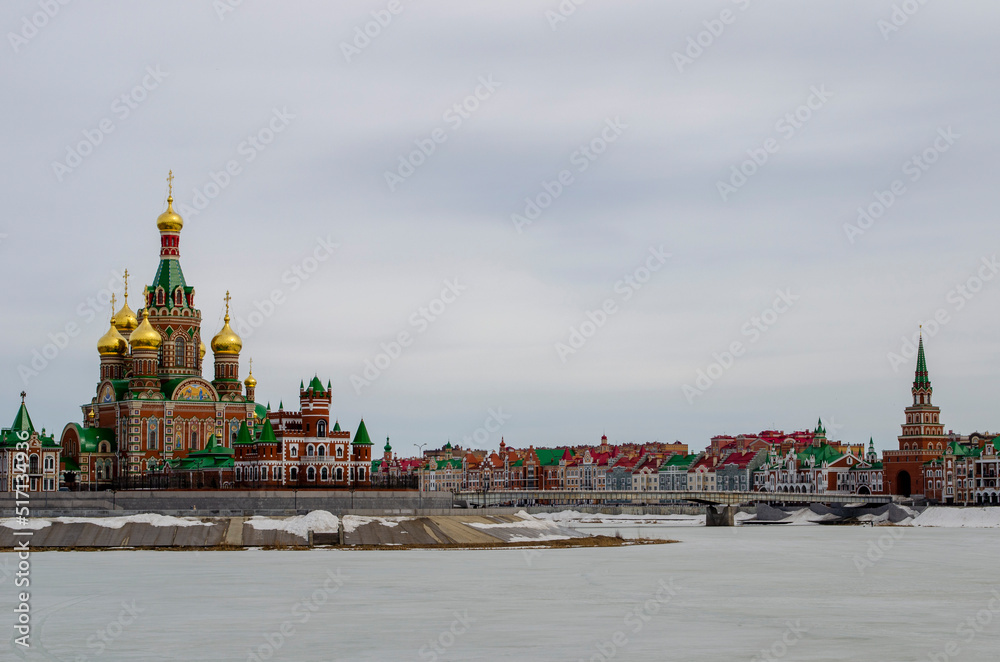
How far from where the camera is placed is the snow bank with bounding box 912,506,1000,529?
384 ft

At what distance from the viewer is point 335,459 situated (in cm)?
9862

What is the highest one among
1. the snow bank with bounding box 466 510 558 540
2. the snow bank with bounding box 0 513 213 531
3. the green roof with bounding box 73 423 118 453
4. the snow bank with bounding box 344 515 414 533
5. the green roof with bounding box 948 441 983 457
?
the green roof with bounding box 73 423 118 453

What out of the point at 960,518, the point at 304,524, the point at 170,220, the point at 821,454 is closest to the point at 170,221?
the point at 170,220

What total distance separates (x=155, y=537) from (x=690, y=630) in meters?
40.1

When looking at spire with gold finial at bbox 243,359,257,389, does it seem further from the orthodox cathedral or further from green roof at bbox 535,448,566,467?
green roof at bbox 535,448,566,467

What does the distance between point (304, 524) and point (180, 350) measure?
147 feet

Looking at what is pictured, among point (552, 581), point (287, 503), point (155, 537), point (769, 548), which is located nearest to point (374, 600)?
point (552, 581)

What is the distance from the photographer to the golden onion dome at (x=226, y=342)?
11325cm

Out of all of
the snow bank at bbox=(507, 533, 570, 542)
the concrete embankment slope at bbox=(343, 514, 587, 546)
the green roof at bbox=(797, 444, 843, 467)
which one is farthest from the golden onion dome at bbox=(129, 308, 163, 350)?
the green roof at bbox=(797, 444, 843, 467)

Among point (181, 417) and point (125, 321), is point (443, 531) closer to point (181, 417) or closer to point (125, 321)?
point (181, 417)

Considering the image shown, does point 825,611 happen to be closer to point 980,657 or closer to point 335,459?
point 980,657

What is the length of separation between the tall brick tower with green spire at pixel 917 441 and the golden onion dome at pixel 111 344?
8725cm

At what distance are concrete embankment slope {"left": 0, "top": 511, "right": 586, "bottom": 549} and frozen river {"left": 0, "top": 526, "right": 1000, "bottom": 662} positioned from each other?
4.81m

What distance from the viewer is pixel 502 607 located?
40188 mm
